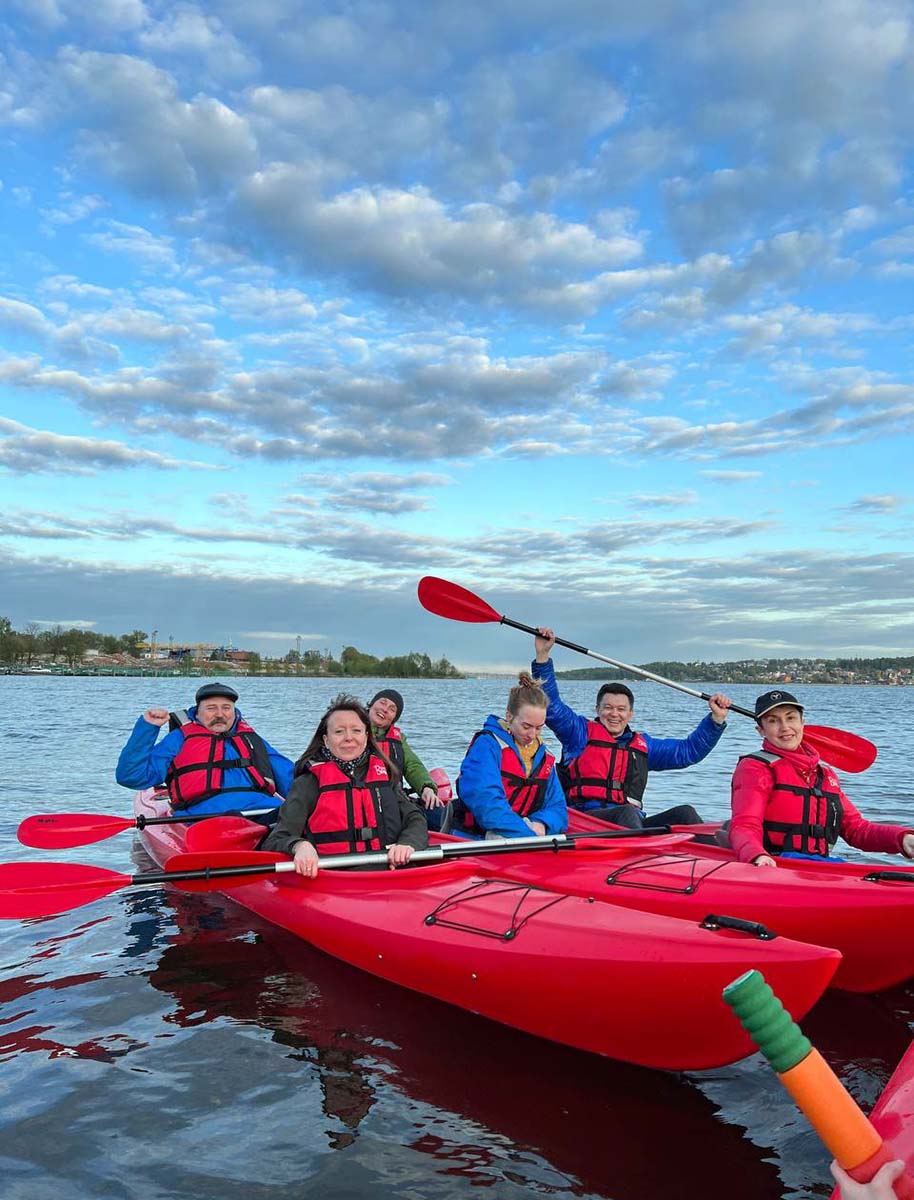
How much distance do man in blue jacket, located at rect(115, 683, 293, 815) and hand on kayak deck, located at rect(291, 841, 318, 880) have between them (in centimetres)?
191

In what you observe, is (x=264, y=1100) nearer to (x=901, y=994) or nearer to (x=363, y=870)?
(x=363, y=870)

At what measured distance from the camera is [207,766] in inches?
250

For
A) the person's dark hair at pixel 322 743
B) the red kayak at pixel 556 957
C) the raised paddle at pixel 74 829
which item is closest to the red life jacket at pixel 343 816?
the person's dark hair at pixel 322 743

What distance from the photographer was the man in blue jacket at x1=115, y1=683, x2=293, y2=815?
627 centimetres

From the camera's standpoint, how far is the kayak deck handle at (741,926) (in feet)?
10.8

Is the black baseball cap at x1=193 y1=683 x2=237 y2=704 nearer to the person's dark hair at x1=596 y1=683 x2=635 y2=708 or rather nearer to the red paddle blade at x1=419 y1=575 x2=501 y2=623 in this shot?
the red paddle blade at x1=419 y1=575 x2=501 y2=623

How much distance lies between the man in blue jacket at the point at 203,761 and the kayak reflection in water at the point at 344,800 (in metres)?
1.33

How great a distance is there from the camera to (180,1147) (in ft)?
10.1

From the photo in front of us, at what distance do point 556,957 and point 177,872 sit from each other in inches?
87.3

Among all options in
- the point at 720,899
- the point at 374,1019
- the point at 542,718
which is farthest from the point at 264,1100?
the point at 542,718

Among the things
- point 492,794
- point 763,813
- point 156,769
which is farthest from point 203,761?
point 763,813

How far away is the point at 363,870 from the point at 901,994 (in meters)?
2.92

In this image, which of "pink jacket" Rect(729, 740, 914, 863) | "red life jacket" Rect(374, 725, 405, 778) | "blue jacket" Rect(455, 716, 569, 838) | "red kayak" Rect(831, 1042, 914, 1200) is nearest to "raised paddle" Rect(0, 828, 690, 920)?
"blue jacket" Rect(455, 716, 569, 838)

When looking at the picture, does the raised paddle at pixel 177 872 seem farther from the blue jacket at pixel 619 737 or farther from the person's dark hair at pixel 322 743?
the blue jacket at pixel 619 737
